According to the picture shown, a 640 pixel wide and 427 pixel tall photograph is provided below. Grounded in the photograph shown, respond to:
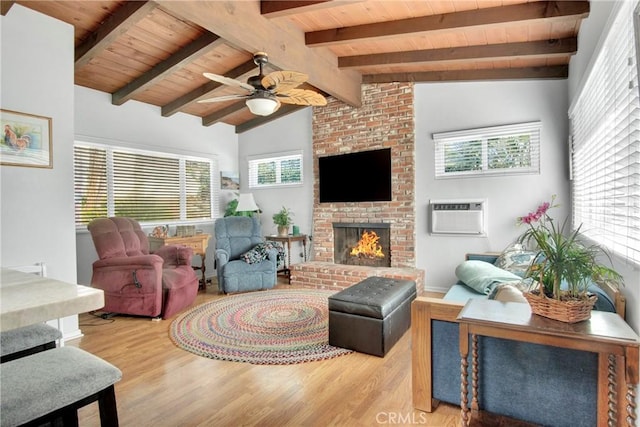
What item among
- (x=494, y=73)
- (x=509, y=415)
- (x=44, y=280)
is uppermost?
(x=494, y=73)

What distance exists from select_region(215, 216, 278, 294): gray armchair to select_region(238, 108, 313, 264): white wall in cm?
81

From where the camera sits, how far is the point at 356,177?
16.9 ft

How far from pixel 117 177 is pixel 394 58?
397 centimetres

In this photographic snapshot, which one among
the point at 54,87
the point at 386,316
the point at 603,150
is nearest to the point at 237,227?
the point at 54,87

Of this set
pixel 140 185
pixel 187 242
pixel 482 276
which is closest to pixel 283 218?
pixel 187 242

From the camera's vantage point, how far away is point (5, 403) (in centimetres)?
95

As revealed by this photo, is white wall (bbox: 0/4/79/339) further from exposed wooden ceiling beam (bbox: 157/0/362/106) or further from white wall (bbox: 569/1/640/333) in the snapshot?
white wall (bbox: 569/1/640/333)

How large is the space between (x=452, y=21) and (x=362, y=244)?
3077 mm

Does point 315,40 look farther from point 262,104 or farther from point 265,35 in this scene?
point 262,104

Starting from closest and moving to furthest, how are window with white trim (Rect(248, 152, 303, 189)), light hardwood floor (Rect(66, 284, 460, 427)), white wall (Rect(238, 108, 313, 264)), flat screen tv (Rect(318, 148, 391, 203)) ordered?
light hardwood floor (Rect(66, 284, 460, 427)), flat screen tv (Rect(318, 148, 391, 203)), white wall (Rect(238, 108, 313, 264)), window with white trim (Rect(248, 152, 303, 189))

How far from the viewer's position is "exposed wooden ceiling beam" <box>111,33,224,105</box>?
136 inches

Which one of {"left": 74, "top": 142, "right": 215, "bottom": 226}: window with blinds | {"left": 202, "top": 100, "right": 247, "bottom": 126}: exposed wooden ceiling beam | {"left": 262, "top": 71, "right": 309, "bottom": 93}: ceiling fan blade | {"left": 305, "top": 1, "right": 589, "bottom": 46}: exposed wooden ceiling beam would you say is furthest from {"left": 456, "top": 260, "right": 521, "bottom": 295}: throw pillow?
{"left": 74, "top": 142, "right": 215, "bottom": 226}: window with blinds

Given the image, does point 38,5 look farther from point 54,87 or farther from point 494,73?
point 494,73

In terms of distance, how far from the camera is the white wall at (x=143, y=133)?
172 inches
